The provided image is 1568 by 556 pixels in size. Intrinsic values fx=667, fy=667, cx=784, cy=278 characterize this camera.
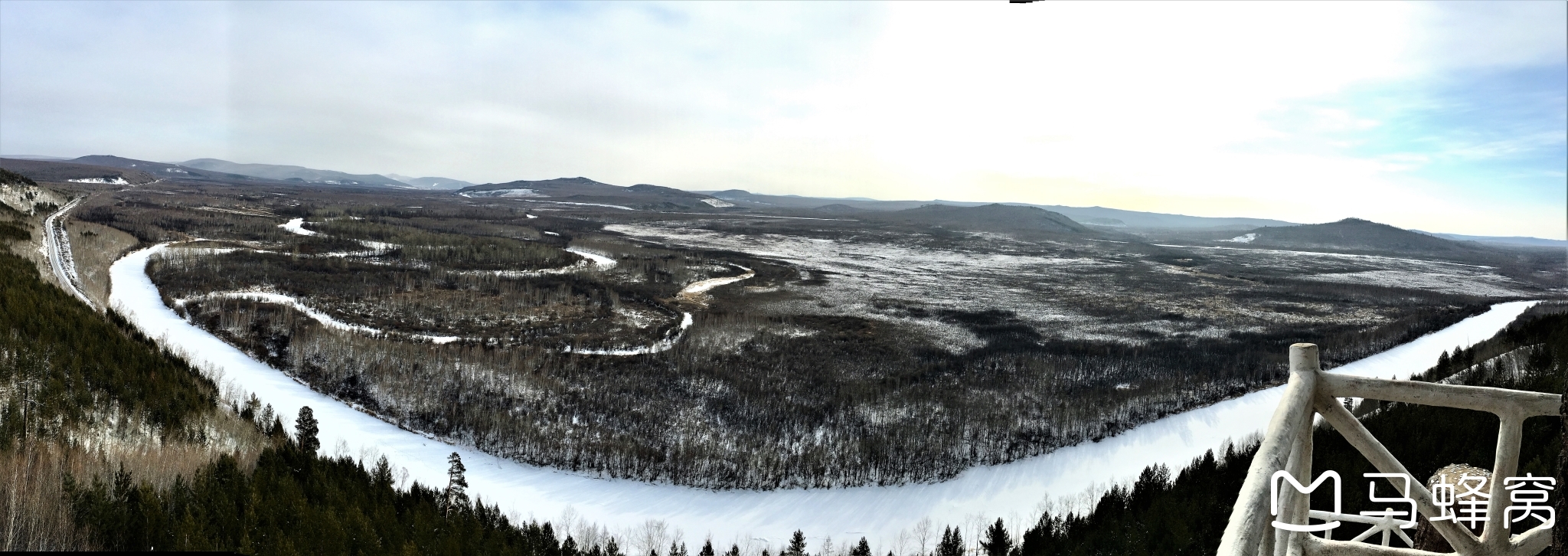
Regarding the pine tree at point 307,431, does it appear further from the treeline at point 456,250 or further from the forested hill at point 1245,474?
the treeline at point 456,250

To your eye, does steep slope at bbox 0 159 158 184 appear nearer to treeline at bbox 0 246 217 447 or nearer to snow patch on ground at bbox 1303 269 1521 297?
treeline at bbox 0 246 217 447

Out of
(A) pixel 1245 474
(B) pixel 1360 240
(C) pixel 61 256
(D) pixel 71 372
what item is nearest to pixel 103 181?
(C) pixel 61 256

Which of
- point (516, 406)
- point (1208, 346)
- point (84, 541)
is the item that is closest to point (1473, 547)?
point (84, 541)

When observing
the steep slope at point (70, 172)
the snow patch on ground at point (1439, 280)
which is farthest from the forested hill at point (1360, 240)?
the steep slope at point (70, 172)

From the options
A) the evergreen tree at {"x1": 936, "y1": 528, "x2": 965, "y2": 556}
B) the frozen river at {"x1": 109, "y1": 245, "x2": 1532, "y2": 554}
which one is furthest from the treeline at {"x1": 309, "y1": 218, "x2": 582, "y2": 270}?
the evergreen tree at {"x1": 936, "y1": 528, "x2": 965, "y2": 556}

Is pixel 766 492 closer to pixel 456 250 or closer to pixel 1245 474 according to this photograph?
pixel 1245 474

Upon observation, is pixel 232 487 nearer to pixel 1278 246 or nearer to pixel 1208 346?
pixel 1208 346
